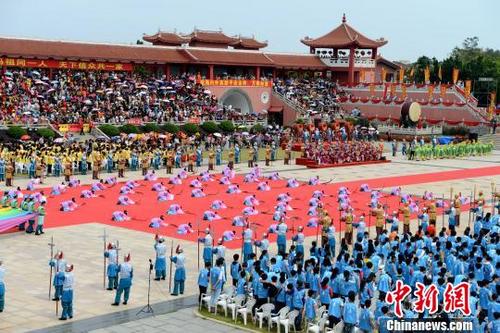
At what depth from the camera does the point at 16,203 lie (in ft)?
86.6

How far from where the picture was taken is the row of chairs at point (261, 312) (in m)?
16.2

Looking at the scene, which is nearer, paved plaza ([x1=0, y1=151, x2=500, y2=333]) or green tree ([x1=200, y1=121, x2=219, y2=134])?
paved plaza ([x1=0, y1=151, x2=500, y2=333])

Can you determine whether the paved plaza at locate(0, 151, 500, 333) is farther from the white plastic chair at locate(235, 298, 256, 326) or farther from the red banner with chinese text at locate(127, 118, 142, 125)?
the red banner with chinese text at locate(127, 118, 142, 125)

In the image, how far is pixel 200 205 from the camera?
3203 cm

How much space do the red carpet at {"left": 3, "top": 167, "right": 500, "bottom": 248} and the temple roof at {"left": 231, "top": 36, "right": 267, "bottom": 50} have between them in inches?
1382

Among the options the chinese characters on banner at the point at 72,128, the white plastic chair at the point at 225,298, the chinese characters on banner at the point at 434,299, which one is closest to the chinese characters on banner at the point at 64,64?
the chinese characters on banner at the point at 72,128

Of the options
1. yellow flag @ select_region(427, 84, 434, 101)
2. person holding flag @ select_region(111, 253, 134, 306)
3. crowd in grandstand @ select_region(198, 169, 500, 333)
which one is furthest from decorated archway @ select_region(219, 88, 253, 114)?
person holding flag @ select_region(111, 253, 134, 306)

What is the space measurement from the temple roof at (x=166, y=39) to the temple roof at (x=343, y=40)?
13.7 metres

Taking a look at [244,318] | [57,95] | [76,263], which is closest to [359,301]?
[244,318]

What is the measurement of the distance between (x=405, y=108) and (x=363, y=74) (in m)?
11.7

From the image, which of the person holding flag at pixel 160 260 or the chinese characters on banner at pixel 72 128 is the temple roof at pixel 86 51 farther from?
the person holding flag at pixel 160 260

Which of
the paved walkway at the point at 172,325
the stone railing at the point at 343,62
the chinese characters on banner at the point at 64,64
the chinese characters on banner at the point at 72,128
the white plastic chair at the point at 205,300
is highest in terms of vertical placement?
the stone railing at the point at 343,62

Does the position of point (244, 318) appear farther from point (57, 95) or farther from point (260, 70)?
point (260, 70)

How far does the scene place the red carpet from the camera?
2786 centimetres
